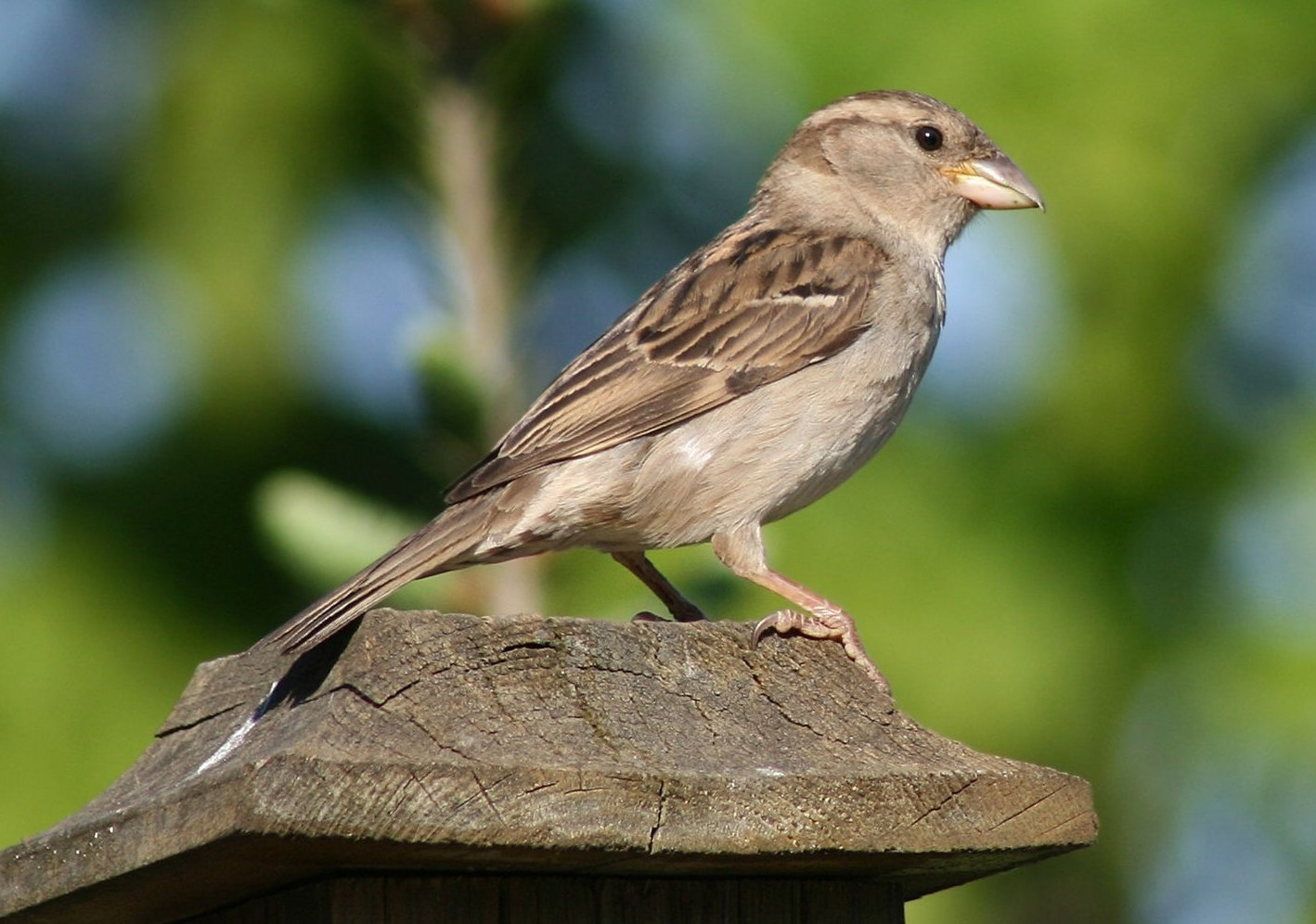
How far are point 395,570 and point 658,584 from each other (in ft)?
3.79

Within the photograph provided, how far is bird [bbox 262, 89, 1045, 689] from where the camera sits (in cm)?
439

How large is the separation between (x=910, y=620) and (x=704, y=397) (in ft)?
5.63

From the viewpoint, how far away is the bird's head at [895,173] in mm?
5695

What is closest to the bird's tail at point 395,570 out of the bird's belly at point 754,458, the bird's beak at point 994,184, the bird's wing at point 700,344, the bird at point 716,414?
the bird at point 716,414

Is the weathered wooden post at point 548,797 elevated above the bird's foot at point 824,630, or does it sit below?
below

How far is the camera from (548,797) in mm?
2602

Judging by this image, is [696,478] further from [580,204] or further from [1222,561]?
[1222,561]

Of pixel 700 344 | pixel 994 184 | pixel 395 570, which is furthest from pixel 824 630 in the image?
pixel 994 184

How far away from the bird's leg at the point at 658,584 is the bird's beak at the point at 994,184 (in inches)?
61.9

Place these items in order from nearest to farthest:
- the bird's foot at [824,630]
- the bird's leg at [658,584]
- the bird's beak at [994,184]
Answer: the bird's foot at [824,630] < the bird's leg at [658,584] < the bird's beak at [994,184]

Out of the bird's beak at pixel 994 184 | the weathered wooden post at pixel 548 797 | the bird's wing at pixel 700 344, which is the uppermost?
the bird's beak at pixel 994 184

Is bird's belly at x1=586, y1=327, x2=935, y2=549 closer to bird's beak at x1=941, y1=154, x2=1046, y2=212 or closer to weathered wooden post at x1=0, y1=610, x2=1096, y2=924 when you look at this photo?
bird's beak at x1=941, y1=154, x2=1046, y2=212

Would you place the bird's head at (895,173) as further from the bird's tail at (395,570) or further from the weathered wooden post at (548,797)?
the weathered wooden post at (548,797)

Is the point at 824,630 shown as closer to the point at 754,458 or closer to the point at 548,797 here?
the point at 548,797
